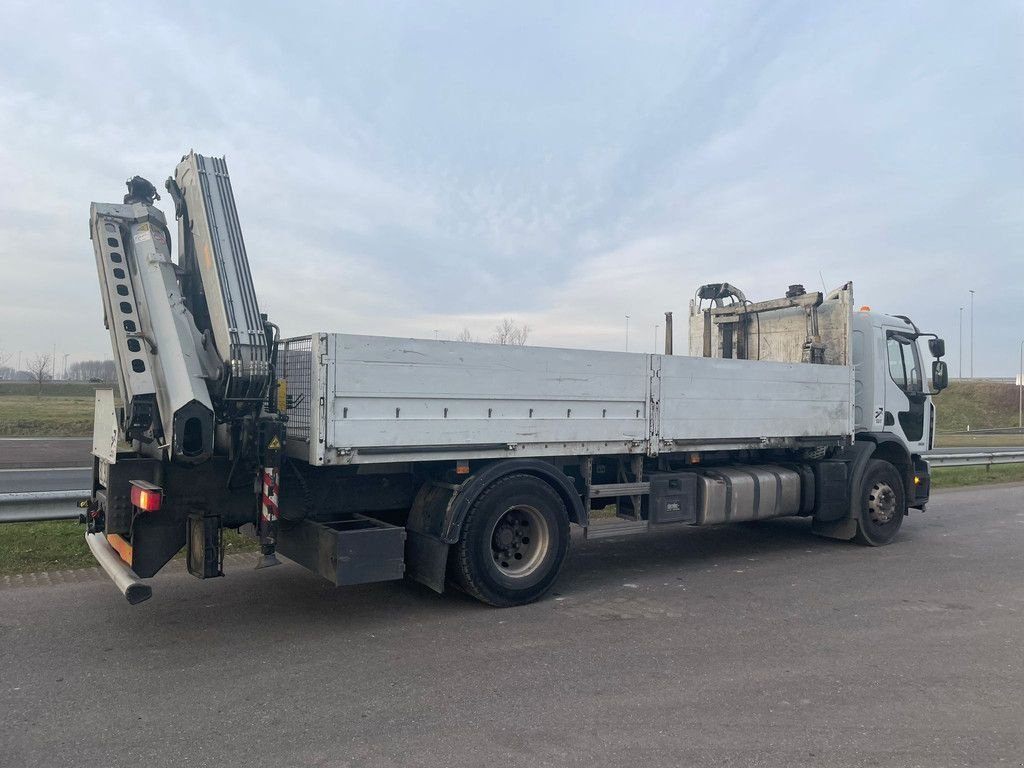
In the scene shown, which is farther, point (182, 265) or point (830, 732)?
point (182, 265)

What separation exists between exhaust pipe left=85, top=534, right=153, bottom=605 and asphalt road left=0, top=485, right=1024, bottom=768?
1.34 feet

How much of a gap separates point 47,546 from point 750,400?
23.7 ft

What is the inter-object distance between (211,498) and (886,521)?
7814 millimetres

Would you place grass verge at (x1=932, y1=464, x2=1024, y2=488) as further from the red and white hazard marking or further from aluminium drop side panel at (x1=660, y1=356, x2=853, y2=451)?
the red and white hazard marking

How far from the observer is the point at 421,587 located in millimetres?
6961

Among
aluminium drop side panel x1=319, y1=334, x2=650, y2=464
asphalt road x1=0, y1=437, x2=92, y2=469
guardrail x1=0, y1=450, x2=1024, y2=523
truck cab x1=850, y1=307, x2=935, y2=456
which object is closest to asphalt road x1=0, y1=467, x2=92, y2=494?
asphalt road x1=0, y1=437, x2=92, y2=469

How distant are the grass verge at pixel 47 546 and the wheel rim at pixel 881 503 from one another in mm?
7143

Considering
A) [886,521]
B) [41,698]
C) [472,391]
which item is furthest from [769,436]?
[41,698]

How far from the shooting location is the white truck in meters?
5.37

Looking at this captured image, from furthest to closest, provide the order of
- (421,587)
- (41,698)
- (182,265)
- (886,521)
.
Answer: (886,521) → (421,587) → (182,265) → (41,698)

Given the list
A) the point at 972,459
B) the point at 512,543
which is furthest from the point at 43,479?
the point at 972,459

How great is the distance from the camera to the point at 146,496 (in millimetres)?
5141

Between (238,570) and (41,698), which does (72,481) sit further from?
(41,698)

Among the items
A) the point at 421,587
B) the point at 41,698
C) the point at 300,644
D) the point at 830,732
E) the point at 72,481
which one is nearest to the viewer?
the point at 830,732
